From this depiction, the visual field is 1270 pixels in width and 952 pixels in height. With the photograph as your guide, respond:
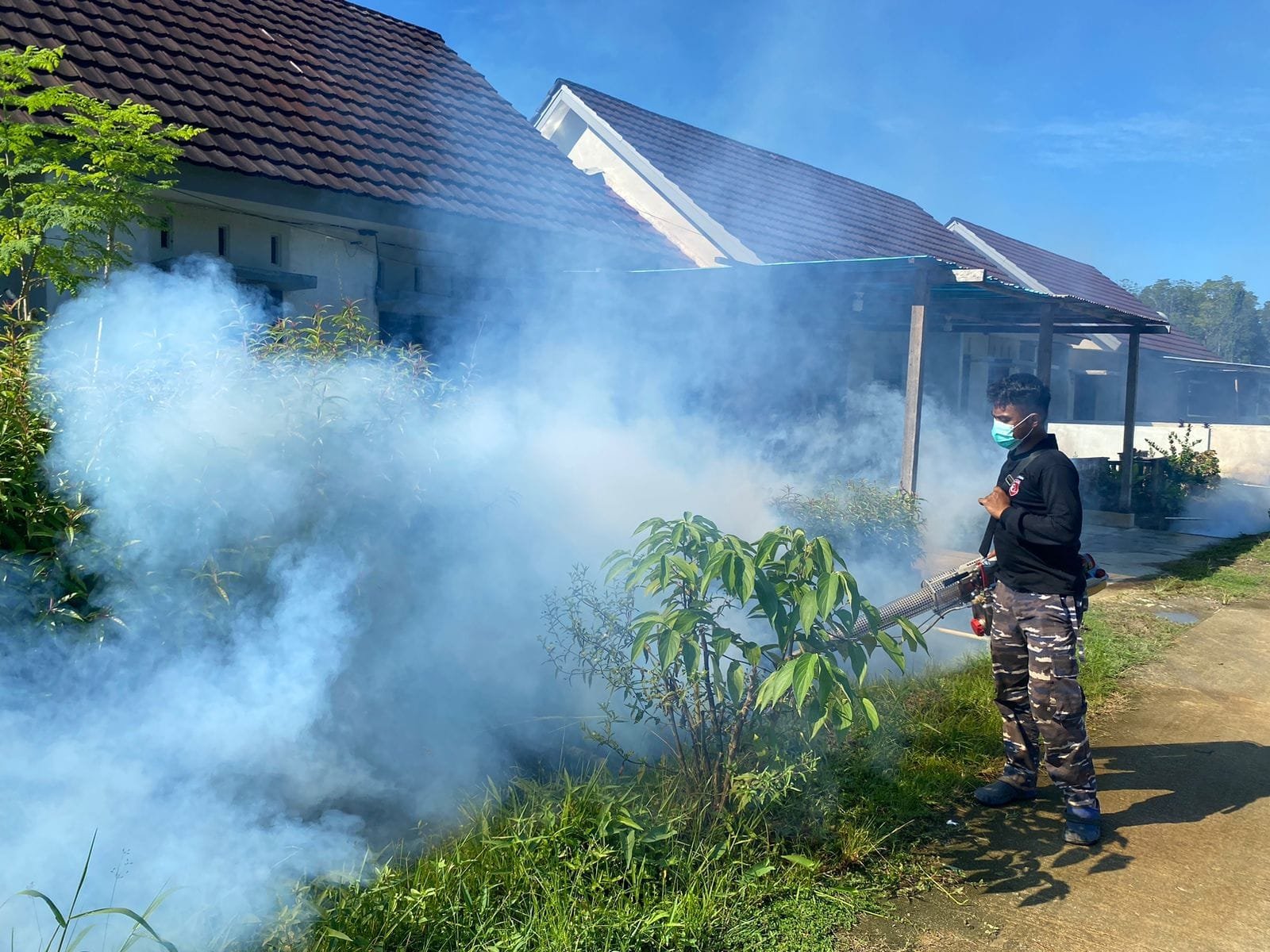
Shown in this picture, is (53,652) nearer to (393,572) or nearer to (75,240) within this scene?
(393,572)

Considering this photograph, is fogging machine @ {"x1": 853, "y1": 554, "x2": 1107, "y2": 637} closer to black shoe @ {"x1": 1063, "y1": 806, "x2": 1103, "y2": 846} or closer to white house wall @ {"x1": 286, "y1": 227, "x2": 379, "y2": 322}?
black shoe @ {"x1": 1063, "y1": 806, "x2": 1103, "y2": 846}

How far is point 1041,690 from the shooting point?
11.6 ft

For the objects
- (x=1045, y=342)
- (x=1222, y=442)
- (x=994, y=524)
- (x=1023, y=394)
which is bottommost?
(x=1222, y=442)

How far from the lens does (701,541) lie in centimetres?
293

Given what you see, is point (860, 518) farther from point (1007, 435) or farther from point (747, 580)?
point (747, 580)

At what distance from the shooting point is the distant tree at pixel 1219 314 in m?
61.2

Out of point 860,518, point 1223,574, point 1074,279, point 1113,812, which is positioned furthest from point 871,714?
point 1074,279

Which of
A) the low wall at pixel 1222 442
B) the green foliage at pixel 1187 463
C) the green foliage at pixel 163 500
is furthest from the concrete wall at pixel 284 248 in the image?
the low wall at pixel 1222 442

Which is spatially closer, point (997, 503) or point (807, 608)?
point (807, 608)

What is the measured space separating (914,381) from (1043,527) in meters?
3.90

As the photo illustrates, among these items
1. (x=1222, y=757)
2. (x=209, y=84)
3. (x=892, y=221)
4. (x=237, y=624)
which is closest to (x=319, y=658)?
(x=237, y=624)

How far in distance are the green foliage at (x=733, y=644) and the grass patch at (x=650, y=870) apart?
0.23 metres

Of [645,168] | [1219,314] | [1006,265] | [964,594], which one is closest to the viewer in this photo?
[964,594]

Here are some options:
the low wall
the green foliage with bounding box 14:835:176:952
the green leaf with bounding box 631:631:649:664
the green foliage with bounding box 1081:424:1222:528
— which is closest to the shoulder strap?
the green leaf with bounding box 631:631:649:664
